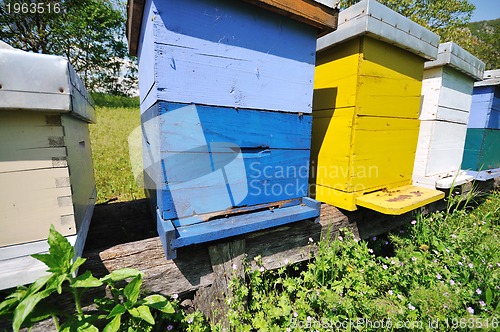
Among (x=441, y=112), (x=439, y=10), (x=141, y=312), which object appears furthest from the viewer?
(x=439, y=10)

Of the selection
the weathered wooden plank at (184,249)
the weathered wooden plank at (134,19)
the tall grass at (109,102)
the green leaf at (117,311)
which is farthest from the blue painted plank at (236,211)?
the tall grass at (109,102)

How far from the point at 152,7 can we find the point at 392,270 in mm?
2387

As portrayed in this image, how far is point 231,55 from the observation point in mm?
1175

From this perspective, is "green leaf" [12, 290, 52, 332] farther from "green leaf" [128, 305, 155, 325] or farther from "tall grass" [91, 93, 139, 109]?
"tall grass" [91, 93, 139, 109]

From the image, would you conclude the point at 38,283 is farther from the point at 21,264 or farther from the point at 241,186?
the point at 241,186

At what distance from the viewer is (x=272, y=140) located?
1.37m

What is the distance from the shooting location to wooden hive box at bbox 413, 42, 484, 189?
2094 mm

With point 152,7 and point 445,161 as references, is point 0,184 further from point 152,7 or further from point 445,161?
point 445,161

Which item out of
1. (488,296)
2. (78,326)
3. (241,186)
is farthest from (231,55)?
(488,296)

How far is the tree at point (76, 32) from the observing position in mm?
11883

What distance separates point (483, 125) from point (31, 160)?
4478mm

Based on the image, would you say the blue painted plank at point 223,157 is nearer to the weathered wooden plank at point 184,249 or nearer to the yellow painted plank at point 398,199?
the weathered wooden plank at point 184,249

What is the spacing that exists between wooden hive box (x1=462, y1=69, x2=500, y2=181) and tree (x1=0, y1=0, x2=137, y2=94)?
1578 centimetres

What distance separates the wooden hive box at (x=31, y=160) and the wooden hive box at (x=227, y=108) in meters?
0.36
